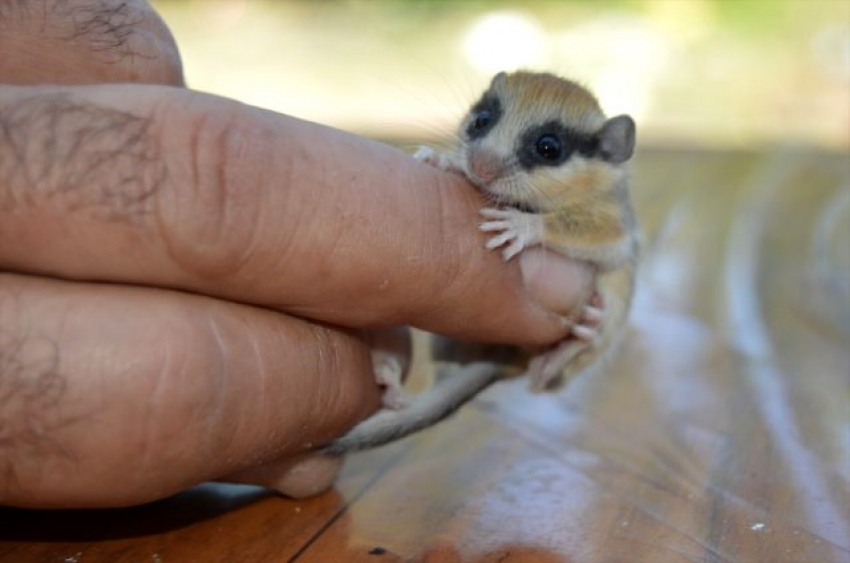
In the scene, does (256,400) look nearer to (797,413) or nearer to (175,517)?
(175,517)

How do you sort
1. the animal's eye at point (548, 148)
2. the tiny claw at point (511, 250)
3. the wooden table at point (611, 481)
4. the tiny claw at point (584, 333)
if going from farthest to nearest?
1. the animal's eye at point (548, 148)
2. the tiny claw at point (584, 333)
3. the tiny claw at point (511, 250)
4. the wooden table at point (611, 481)

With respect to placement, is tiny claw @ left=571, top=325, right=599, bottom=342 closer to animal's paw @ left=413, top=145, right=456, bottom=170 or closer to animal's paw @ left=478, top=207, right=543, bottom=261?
animal's paw @ left=478, top=207, right=543, bottom=261

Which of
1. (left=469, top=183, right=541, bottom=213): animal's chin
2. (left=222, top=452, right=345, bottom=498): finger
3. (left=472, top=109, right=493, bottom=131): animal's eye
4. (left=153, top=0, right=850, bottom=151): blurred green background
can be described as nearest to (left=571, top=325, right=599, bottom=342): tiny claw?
(left=469, top=183, right=541, bottom=213): animal's chin

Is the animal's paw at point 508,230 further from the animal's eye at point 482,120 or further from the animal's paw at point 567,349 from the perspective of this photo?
the animal's eye at point 482,120

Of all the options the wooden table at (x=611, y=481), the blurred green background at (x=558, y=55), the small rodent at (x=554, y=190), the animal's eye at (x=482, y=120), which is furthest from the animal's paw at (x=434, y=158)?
A: the blurred green background at (x=558, y=55)

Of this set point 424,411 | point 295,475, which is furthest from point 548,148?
point 295,475

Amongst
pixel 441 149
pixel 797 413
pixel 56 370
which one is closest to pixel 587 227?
pixel 441 149

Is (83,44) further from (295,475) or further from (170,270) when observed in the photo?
(295,475)
